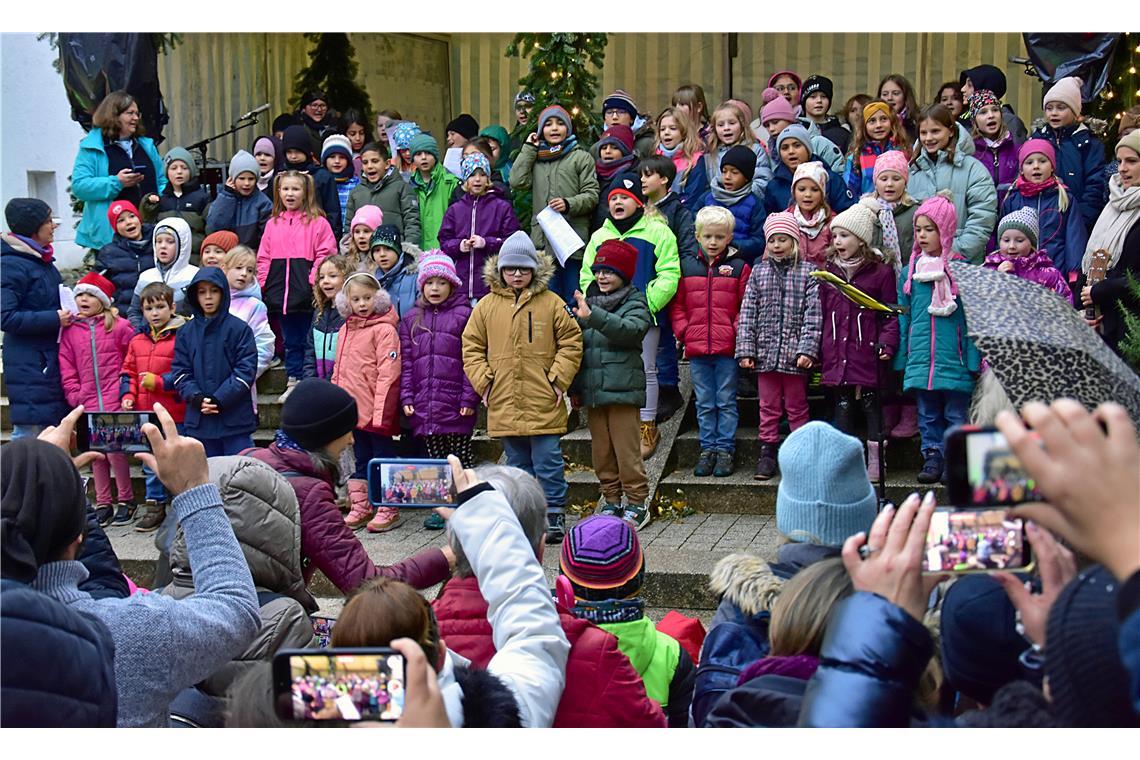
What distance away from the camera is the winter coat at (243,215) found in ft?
32.4

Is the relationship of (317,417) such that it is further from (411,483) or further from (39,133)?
(39,133)

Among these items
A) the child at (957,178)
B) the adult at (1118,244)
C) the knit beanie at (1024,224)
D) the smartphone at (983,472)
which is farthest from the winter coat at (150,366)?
the smartphone at (983,472)

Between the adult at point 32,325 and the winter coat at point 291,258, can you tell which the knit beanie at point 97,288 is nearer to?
the adult at point 32,325

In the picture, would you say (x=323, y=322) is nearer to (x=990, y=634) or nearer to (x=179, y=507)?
(x=179, y=507)

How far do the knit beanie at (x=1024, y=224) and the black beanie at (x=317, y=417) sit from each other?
428 cm

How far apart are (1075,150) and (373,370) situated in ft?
15.4

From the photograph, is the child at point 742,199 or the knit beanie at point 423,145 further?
the knit beanie at point 423,145

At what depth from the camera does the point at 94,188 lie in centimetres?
1016


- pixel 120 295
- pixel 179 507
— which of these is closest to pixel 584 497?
pixel 120 295

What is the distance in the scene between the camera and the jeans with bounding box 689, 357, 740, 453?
793 cm

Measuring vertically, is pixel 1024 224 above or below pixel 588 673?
above

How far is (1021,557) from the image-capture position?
2.16m

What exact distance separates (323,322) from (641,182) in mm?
2258

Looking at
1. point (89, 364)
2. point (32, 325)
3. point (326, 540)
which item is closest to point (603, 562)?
point (326, 540)
